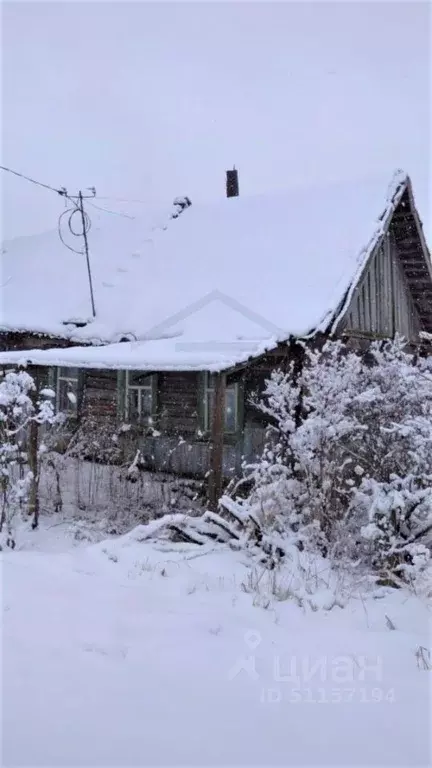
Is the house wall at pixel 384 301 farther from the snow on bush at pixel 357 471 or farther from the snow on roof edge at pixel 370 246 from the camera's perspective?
the snow on bush at pixel 357 471

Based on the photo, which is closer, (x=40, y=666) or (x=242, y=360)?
(x=40, y=666)

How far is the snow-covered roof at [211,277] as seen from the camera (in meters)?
10.4

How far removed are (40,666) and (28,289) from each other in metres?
14.2

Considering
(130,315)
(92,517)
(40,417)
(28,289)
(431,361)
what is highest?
(28,289)

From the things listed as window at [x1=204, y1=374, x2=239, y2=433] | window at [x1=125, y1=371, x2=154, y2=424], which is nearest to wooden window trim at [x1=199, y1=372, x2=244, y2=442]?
window at [x1=204, y1=374, x2=239, y2=433]

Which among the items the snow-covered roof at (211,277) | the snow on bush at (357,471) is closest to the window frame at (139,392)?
the snow-covered roof at (211,277)

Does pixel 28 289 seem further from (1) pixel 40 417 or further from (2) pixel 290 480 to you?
(2) pixel 290 480

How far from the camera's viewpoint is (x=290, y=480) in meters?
6.98

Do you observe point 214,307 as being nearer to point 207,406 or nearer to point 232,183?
point 207,406

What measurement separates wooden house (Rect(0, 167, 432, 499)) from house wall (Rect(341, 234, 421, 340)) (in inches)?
2.0

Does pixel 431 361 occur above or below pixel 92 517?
above


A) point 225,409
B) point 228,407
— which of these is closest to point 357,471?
point 225,409

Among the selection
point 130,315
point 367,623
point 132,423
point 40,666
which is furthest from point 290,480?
point 130,315

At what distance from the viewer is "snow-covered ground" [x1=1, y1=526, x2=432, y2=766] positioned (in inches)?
105
